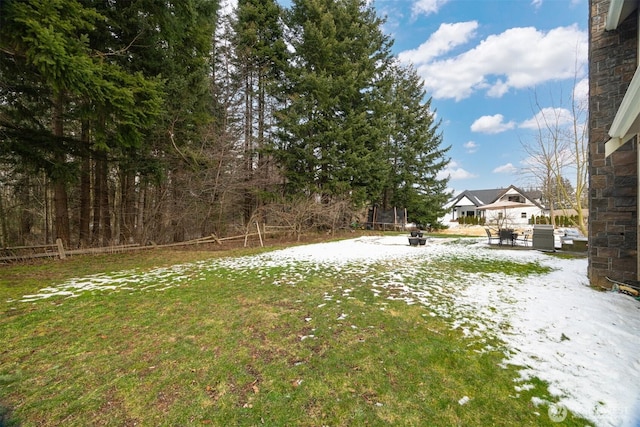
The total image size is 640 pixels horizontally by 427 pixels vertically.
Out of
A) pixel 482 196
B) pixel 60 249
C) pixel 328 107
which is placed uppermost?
pixel 328 107

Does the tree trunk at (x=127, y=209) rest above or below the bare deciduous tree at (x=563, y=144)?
below

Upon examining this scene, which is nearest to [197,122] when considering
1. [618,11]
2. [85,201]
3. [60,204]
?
[85,201]

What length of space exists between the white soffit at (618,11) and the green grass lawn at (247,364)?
19.2ft

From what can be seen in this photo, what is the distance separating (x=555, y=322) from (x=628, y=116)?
295 centimetres

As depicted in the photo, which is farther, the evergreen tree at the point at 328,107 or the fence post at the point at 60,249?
the evergreen tree at the point at 328,107

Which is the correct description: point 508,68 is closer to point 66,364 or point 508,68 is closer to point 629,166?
point 629,166

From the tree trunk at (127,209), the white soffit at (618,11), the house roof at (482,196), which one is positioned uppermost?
the white soffit at (618,11)

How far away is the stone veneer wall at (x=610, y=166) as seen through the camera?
15.3ft

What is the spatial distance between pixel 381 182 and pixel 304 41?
10094mm

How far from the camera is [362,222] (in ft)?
61.3

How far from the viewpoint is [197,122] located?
972 cm

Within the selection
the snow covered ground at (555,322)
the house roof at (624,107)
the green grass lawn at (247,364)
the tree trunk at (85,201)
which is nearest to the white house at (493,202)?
the house roof at (624,107)

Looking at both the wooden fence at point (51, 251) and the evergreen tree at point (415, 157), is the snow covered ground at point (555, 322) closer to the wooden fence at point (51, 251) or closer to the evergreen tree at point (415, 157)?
the wooden fence at point (51, 251)

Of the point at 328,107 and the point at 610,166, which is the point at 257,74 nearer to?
the point at 328,107
